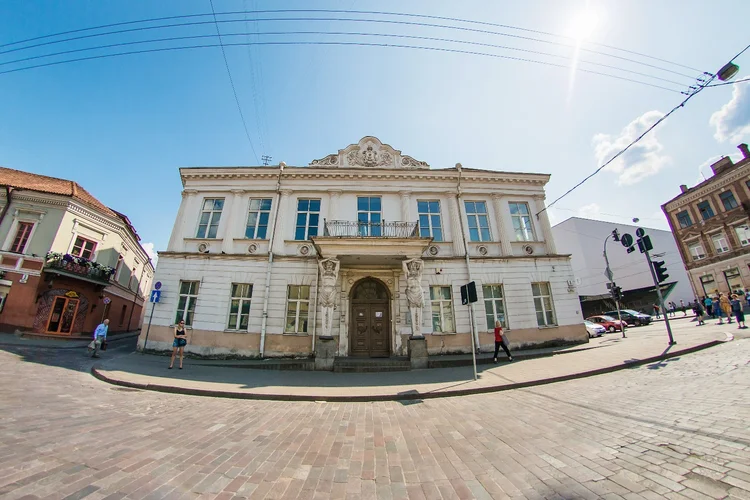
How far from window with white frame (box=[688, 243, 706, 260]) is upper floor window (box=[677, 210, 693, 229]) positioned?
93.3 inches

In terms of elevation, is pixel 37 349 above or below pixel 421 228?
below

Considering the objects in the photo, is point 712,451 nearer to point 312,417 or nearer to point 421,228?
point 312,417

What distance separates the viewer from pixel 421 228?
597 inches

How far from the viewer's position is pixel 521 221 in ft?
52.1

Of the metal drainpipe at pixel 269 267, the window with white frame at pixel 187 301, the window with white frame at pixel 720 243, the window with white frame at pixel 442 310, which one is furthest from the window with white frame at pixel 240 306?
the window with white frame at pixel 720 243

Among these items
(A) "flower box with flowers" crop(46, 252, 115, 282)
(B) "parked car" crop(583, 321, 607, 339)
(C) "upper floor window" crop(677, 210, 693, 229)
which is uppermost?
(C) "upper floor window" crop(677, 210, 693, 229)

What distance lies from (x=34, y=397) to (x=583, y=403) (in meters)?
11.4

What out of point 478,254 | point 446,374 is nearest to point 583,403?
point 446,374

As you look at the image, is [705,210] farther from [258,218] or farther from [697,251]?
[258,218]

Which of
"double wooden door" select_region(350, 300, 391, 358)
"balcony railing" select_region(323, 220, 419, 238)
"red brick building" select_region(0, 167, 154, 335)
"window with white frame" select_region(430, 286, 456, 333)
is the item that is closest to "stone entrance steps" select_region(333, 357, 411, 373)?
"double wooden door" select_region(350, 300, 391, 358)

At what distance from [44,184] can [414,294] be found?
88.3ft

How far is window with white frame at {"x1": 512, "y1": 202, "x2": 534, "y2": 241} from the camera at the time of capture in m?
15.6

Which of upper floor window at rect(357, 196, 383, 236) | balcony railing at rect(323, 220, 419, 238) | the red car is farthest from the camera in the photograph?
the red car

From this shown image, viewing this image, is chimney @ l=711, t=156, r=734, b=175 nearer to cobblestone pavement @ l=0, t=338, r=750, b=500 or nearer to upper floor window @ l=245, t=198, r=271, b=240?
cobblestone pavement @ l=0, t=338, r=750, b=500
